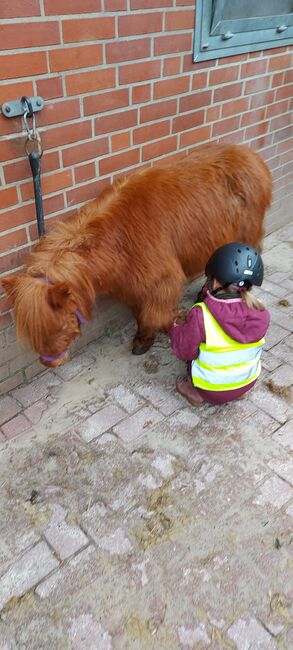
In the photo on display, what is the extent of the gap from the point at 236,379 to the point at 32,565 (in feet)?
4.61

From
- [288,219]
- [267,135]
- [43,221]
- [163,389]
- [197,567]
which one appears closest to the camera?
[197,567]

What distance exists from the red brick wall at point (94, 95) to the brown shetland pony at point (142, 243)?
0.21 m

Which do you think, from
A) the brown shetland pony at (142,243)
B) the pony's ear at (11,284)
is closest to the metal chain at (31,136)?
the brown shetland pony at (142,243)

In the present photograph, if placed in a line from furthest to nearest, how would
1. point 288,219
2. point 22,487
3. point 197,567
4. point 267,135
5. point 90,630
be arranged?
point 288,219 → point 267,135 → point 22,487 → point 197,567 → point 90,630

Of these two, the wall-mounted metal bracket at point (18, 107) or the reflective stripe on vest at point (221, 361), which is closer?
the wall-mounted metal bracket at point (18, 107)

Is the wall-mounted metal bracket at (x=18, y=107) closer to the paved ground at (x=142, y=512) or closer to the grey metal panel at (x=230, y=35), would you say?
the grey metal panel at (x=230, y=35)

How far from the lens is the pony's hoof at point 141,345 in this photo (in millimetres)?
3334

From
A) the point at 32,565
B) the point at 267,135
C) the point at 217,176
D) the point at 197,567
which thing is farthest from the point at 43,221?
the point at 267,135

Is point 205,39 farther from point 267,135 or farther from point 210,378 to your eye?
point 210,378

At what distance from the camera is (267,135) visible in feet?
14.3

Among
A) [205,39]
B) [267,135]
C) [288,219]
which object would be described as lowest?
[288,219]

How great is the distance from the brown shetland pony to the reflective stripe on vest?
1.42 ft

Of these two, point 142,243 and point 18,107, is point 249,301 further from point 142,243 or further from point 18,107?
point 18,107

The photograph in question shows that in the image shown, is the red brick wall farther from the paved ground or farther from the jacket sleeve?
the jacket sleeve
